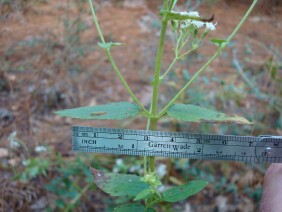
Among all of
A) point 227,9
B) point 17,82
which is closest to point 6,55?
point 17,82

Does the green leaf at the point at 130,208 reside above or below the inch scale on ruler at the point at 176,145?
below

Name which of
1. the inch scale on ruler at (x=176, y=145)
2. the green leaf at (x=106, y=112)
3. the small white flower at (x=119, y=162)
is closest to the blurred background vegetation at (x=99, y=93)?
the small white flower at (x=119, y=162)

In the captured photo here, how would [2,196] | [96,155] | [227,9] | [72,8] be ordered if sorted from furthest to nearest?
1. [227,9]
2. [72,8]
3. [96,155]
4. [2,196]

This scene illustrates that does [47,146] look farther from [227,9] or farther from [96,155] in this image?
[227,9]

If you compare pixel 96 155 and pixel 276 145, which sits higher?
pixel 276 145

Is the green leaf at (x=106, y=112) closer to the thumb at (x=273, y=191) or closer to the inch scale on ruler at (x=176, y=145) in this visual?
the inch scale on ruler at (x=176, y=145)

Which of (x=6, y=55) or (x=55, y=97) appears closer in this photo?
(x=55, y=97)
